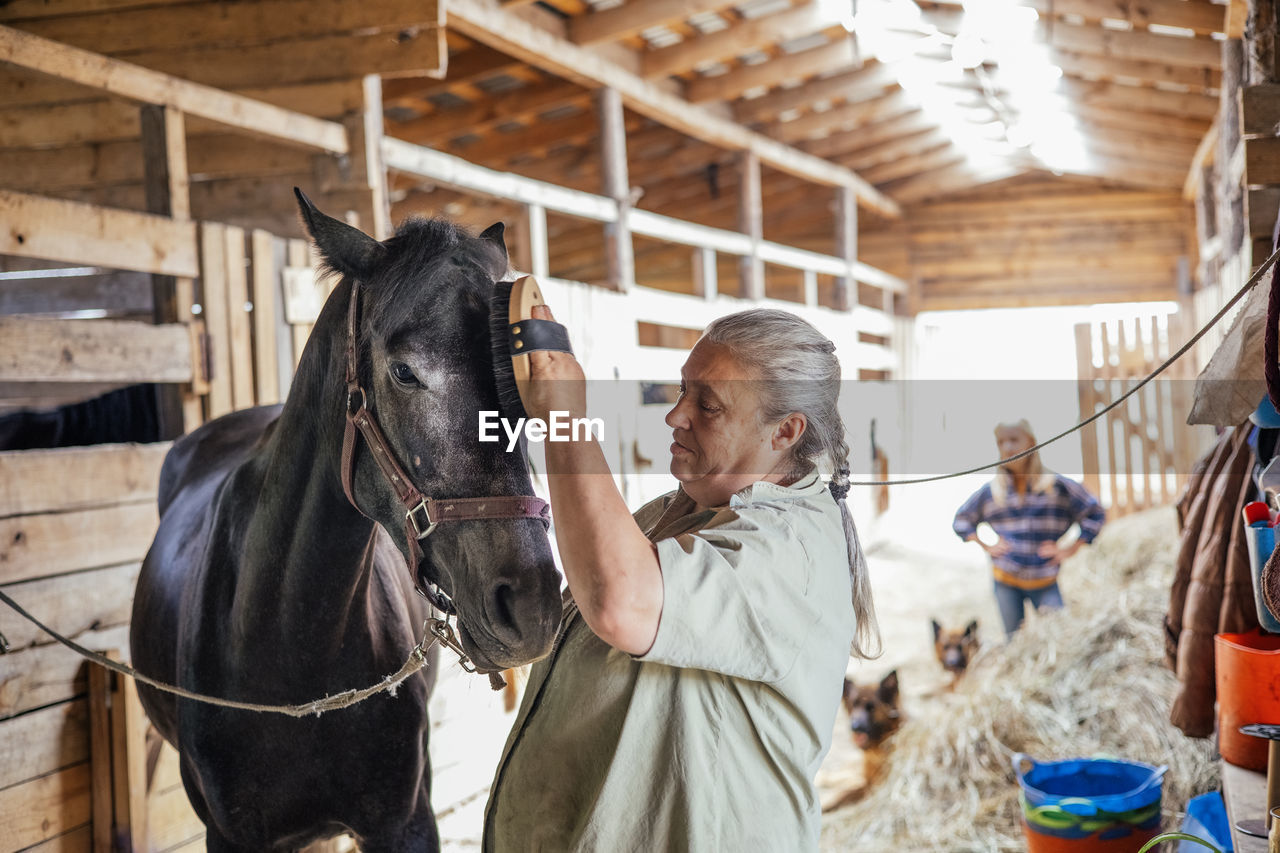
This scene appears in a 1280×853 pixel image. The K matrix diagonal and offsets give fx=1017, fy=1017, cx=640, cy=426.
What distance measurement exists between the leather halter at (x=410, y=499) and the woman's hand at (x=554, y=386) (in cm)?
28

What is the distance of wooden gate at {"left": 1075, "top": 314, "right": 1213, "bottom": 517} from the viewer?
9641mm

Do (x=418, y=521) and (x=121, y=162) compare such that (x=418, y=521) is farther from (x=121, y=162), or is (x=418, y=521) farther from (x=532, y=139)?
(x=532, y=139)

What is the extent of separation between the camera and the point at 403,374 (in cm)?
148

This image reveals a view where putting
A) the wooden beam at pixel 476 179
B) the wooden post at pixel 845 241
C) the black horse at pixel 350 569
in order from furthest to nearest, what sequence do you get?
the wooden post at pixel 845 241
the wooden beam at pixel 476 179
the black horse at pixel 350 569

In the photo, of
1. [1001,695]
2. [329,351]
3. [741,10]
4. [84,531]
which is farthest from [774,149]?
[329,351]

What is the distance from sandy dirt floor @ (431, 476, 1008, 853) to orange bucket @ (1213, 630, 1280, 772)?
1.54 m

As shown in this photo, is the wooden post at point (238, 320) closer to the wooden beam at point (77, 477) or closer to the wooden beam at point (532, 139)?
the wooden beam at point (77, 477)

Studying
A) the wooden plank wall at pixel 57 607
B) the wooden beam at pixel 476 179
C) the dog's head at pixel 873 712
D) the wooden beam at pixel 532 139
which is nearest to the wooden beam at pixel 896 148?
the wooden beam at pixel 532 139

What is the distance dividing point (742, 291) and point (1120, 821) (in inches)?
254

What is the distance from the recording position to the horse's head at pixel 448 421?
1.37 m

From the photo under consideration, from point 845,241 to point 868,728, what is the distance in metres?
6.89

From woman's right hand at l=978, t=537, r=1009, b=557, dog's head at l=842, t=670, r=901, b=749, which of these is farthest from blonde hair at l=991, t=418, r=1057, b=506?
dog's head at l=842, t=670, r=901, b=749

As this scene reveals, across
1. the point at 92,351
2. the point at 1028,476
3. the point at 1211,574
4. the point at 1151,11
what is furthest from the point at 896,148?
the point at 92,351

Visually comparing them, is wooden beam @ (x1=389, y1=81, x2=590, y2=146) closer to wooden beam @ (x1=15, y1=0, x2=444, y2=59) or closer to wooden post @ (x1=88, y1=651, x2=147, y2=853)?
wooden beam @ (x1=15, y1=0, x2=444, y2=59)
